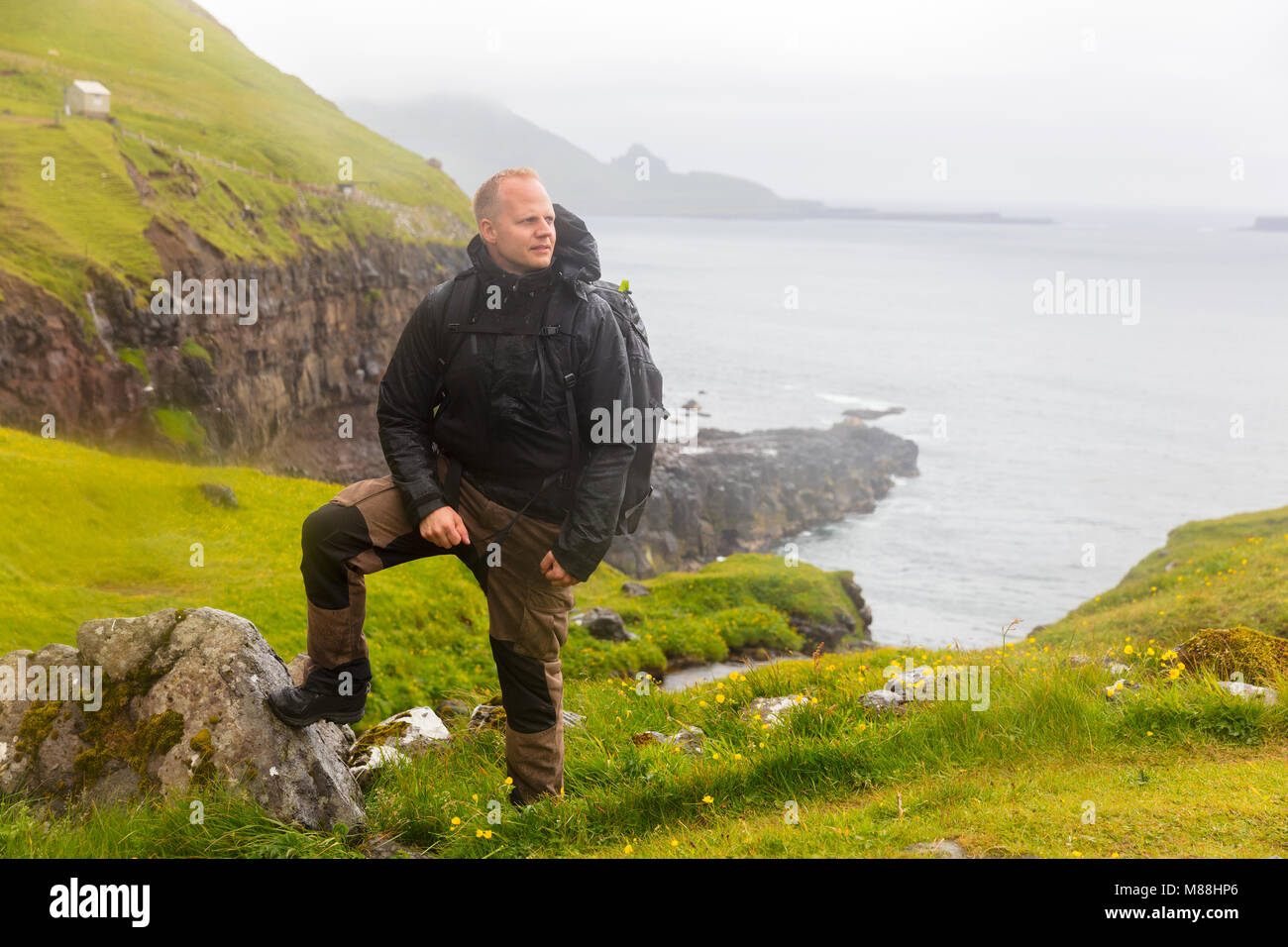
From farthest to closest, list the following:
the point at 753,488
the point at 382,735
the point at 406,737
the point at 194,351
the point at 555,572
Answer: the point at 753,488, the point at 194,351, the point at 382,735, the point at 406,737, the point at 555,572

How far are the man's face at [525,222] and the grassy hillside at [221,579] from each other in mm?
12353

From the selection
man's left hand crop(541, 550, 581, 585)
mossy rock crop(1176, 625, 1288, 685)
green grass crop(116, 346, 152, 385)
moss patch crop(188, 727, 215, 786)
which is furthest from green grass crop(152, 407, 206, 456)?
mossy rock crop(1176, 625, 1288, 685)

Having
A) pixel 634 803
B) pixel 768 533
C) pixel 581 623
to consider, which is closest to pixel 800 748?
pixel 634 803

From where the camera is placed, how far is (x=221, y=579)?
24.4 metres

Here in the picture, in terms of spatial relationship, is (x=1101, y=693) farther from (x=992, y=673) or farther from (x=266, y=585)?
(x=266, y=585)

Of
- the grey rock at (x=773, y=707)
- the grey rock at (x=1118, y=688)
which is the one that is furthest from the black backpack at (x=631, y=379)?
the grey rock at (x=1118, y=688)

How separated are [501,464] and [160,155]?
262 feet

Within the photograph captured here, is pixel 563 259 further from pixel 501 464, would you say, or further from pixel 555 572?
pixel 555 572

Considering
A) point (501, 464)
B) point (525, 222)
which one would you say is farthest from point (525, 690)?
point (525, 222)

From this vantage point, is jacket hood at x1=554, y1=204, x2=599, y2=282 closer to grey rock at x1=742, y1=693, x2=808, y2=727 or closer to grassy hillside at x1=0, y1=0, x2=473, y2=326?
grey rock at x1=742, y1=693, x2=808, y2=727

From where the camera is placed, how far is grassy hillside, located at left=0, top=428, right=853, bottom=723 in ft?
70.1

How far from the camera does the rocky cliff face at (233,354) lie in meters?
46.4

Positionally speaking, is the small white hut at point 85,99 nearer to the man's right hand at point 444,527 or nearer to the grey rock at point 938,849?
the man's right hand at point 444,527

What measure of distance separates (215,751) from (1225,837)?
7.03m
